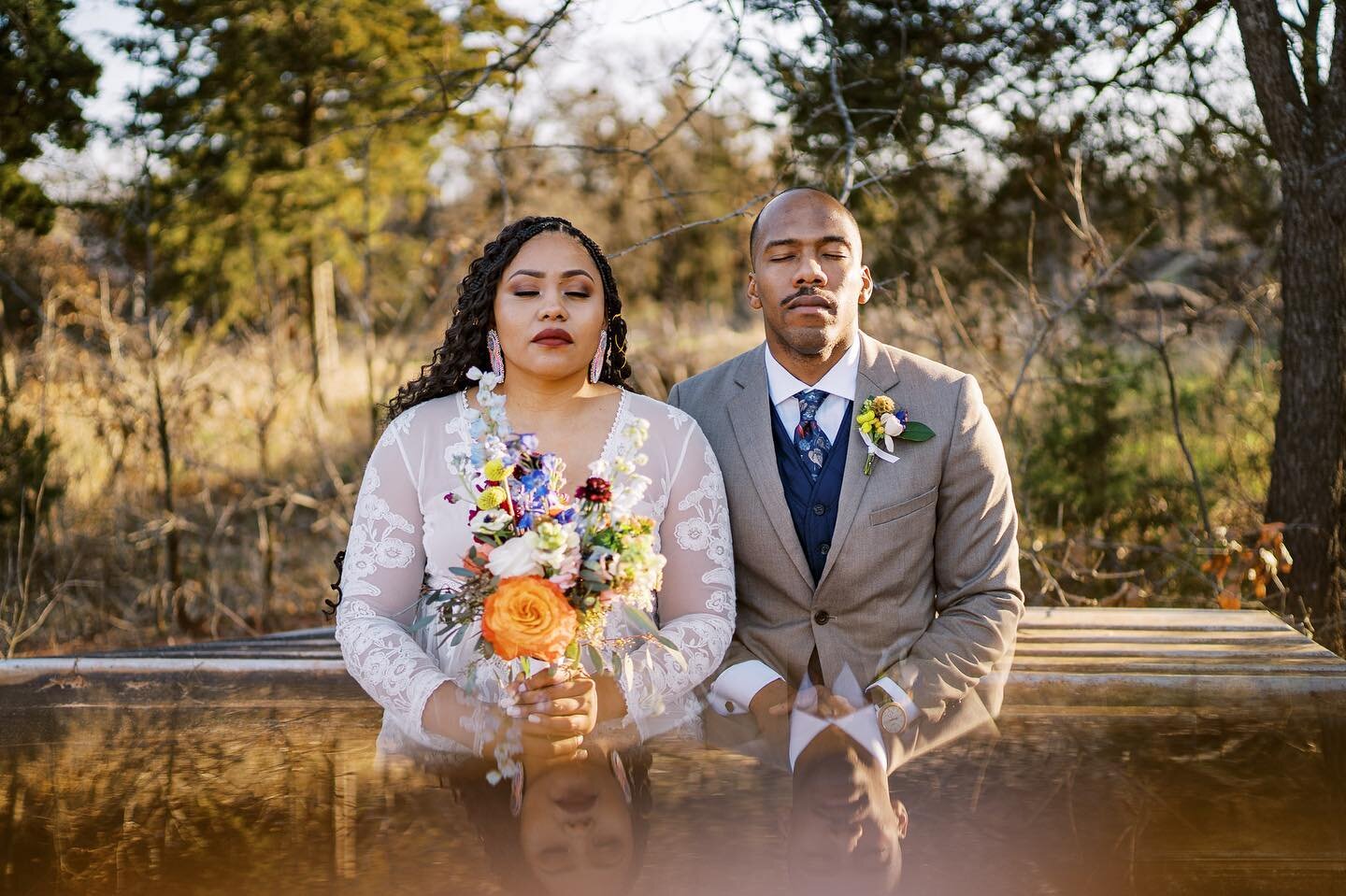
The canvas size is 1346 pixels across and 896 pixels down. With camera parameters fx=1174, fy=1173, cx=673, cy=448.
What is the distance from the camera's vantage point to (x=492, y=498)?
2406 mm

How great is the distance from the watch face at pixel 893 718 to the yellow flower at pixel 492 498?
984 millimetres

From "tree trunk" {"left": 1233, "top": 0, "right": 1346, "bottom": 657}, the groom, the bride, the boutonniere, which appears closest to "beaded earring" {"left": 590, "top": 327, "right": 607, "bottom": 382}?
the bride

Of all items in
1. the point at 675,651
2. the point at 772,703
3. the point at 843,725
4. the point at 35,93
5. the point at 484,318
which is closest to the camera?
the point at 843,725

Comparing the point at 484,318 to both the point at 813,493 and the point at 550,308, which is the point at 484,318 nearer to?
the point at 550,308

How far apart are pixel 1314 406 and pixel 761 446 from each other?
3.53 m

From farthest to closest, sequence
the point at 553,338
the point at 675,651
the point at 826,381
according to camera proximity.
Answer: the point at 826,381 < the point at 553,338 < the point at 675,651

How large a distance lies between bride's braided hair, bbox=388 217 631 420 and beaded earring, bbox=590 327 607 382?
0.18 ft

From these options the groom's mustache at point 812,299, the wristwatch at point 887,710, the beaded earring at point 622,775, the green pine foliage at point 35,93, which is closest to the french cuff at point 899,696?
the wristwatch at point 887,710

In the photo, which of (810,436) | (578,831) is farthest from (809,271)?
(578,831)

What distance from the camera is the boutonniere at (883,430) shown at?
3.10 meters

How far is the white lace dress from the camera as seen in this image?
273 centimetres

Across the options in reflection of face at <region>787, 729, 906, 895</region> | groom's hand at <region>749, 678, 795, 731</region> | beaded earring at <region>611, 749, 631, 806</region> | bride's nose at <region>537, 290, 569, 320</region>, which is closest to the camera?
reflection of face at <region>787, 729, 906, 895</region>

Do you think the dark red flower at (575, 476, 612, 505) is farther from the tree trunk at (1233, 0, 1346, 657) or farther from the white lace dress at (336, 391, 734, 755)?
the tree trunk at (1233, 0, 1346, 657)

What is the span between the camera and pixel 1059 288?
7.38 meters
